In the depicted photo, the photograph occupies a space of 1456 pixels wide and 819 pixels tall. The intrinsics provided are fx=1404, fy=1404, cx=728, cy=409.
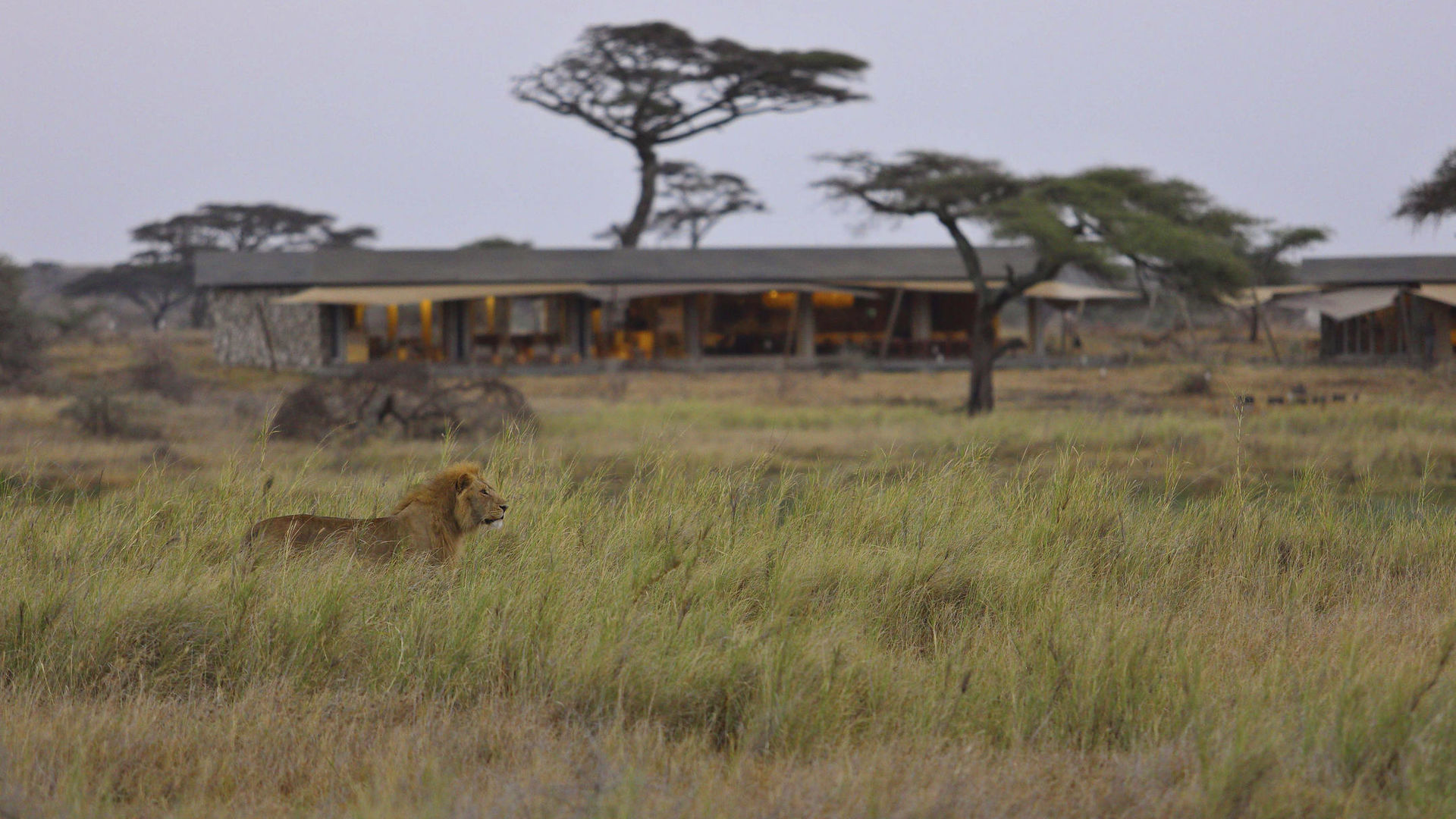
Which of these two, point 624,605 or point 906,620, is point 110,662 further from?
→ point 906,620

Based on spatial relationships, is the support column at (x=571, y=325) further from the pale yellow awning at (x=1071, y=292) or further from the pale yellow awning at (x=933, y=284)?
the pale yellow awning at (x=1071, y=292)

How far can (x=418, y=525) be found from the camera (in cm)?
508

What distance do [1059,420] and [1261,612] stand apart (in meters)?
11.4

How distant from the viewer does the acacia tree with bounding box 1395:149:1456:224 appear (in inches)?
946

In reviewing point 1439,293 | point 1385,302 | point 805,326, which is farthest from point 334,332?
point 1439,293

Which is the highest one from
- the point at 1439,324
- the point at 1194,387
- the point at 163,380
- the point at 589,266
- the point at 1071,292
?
the point at 589,266

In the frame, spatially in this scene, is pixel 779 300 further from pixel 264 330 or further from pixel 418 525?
pixel 418 525

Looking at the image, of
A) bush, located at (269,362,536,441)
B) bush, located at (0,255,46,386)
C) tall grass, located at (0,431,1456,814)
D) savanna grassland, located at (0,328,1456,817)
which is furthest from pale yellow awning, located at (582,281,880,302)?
tall grass, located at (0,431,1456,814)

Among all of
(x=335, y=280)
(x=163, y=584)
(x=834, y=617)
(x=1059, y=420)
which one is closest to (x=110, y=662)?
(x=163, y=584)

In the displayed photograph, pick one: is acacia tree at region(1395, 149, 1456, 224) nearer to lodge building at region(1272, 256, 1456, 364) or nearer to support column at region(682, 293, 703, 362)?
lodge building at region(1272, 256, 1456, 364)

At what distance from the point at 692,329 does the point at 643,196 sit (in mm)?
13054

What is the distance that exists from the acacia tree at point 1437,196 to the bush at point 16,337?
2386 centimetres

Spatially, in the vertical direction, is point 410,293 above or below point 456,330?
above

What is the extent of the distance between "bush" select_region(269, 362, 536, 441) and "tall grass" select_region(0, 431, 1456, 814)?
838 centimetres
